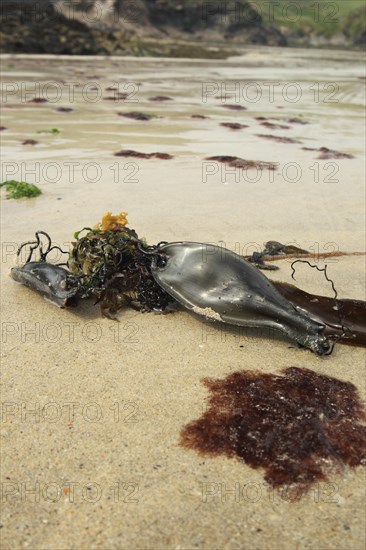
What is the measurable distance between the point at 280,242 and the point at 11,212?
7.42 ft

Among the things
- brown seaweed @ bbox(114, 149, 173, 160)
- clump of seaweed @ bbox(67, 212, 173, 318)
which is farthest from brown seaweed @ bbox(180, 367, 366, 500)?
brown seaweed @ bbox(114, 149, 173, 160)

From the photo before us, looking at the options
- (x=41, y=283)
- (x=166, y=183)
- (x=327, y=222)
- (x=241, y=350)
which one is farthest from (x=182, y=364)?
(x=166, y=183)

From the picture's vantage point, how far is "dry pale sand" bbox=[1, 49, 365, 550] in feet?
6.17

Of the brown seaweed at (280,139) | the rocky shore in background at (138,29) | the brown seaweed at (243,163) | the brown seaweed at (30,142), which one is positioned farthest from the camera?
the rocky shore in background at (138,29)

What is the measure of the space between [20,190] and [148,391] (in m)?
3.39

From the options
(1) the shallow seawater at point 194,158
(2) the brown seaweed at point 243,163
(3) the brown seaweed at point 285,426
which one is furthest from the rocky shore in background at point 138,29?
(3) the brown seaweed at point 285,426

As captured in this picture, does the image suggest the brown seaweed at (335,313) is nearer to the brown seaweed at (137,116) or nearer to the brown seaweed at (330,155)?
the brown seaweed at (330,155)

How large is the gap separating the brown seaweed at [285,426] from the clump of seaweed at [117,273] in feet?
2.47

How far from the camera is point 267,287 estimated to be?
2.98m

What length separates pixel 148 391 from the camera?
8.29 ft

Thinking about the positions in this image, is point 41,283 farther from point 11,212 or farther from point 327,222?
point 327,222

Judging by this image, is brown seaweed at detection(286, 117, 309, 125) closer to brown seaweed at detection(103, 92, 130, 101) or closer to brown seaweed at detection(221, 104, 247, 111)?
brown seaweed at detection(221, 104, 247, 111)

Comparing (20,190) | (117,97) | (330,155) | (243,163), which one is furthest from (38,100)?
(20,190)

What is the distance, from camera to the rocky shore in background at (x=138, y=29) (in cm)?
2308
